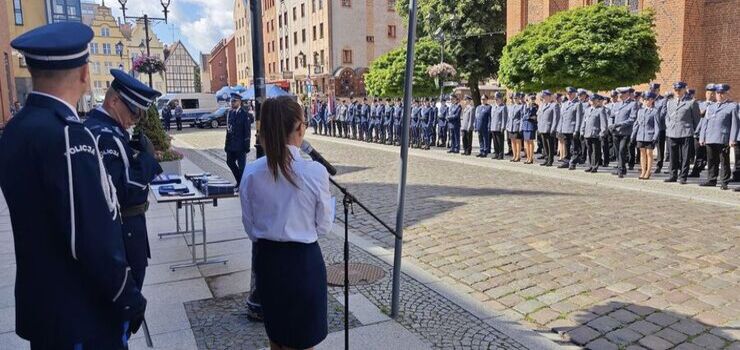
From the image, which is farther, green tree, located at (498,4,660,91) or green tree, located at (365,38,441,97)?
green tree, located at (365,38,441,97)

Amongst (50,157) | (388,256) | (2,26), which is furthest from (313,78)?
(50,157)

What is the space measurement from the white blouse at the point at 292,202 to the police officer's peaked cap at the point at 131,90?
1.25m

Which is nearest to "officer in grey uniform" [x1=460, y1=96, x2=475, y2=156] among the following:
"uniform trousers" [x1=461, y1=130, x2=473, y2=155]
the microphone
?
"uniform trousers" [x1=461, y1=130, x2=473, y2=155]

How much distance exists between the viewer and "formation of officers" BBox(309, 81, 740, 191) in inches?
435

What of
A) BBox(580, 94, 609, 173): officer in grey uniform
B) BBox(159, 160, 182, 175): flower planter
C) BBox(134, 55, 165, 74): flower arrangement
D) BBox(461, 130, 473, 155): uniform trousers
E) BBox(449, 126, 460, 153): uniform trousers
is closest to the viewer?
BBox(159, 160, 182, 175): flower planter

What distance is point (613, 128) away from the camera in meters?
12.6

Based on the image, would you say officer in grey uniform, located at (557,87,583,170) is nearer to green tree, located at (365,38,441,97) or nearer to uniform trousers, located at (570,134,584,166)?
uniform trousers, located at (570,134,584,166)

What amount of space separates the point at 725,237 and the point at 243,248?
611cm

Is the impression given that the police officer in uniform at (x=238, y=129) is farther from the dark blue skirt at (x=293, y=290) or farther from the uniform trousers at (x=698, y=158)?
the uniform trousers at (x=698, y=158)

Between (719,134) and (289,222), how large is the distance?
10.9m

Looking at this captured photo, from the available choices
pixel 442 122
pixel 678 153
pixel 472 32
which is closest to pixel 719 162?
pixel 678 153

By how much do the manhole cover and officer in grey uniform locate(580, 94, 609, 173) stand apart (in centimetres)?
920

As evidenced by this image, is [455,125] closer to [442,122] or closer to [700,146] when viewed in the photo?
[442,122]

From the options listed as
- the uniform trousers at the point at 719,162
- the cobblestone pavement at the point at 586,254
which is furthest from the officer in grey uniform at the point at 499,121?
the uniform trousers at the point at 719,162
